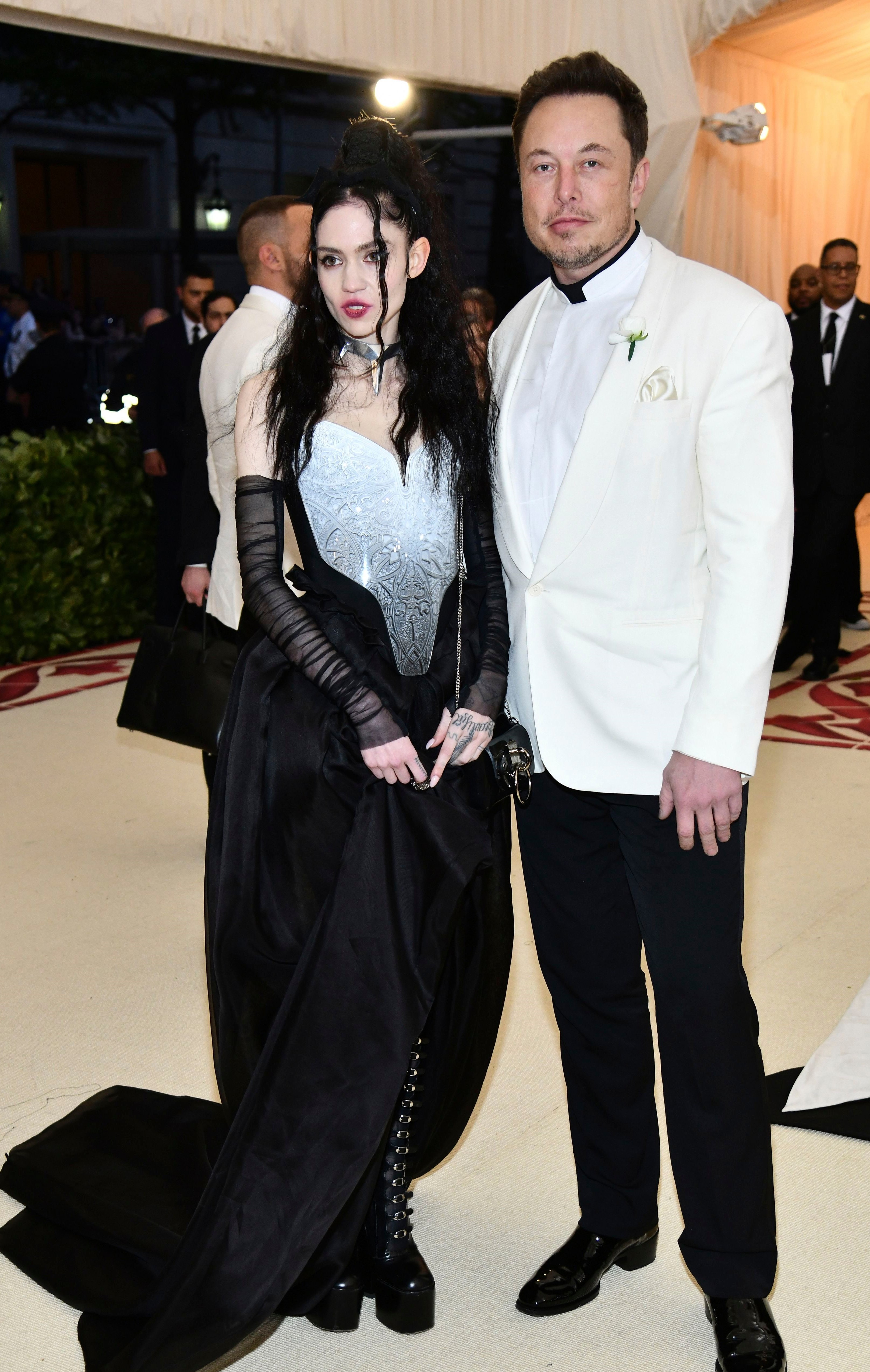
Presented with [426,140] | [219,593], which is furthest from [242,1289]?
[426,140]

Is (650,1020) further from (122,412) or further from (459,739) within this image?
(122,412)

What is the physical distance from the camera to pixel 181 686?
3.51m

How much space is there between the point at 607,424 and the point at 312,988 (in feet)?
2.84

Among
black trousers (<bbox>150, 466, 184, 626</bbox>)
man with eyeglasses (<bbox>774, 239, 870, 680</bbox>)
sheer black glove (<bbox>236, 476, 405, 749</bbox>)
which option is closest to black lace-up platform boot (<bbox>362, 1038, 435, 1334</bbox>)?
sheer black glove (<bbox>236, 476, 405, 749</bbox>)

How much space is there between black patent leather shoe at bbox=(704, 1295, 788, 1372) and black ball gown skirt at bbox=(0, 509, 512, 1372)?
486 millimetres

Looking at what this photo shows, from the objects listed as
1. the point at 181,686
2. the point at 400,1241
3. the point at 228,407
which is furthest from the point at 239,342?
the point at 400,1241

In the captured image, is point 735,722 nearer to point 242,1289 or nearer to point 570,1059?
point 570,1059

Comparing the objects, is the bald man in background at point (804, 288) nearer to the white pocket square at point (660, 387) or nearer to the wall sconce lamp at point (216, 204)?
the wall sconce lamp at point (216, 204)

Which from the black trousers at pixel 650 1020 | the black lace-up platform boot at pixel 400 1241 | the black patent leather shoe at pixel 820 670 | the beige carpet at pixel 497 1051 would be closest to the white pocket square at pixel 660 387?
the black trousers at pixel 650 1020

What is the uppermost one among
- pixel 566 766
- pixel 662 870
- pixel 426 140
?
pixel 426 140

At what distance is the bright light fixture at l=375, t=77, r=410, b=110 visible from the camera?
708 centimetres

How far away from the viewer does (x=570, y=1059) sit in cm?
207

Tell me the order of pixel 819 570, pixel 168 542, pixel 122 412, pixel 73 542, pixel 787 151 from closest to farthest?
pixel 819 570 < pixel 168 542 < pixel 73 542 < pixel 122 412 < pixel 787 151

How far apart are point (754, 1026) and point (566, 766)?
1.46 ft
